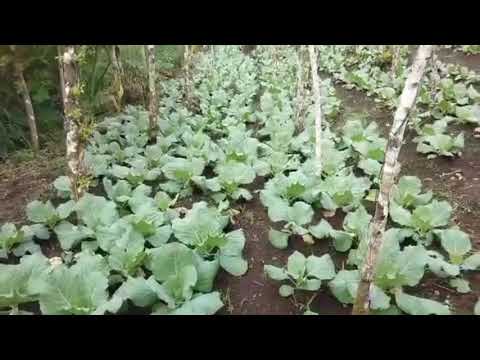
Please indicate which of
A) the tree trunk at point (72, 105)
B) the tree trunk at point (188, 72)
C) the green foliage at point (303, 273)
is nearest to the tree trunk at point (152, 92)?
the tree trunk at point (188, 72)

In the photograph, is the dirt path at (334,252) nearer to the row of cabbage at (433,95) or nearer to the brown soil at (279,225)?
the brown soil at (279,225)

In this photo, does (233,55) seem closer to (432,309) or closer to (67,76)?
(67,76)

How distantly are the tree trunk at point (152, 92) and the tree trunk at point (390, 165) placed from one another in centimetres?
558

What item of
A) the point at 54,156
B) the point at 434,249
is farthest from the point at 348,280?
the point at 54,156

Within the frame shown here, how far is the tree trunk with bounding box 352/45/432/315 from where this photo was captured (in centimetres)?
261

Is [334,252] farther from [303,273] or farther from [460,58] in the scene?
[460,58]

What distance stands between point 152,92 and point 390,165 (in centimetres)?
571

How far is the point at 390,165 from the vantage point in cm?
276

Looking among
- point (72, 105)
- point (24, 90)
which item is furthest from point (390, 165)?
point (24, 90)

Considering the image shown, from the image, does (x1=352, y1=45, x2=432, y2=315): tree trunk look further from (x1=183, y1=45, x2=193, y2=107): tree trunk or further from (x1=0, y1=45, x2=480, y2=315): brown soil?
(x1=183, y1=45, x2=193, y2=107): tree trunk

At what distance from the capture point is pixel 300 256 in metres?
3.97

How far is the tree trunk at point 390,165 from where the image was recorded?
103 inches

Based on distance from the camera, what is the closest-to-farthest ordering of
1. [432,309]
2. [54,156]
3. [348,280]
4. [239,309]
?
[432,309], [348,280], [239,309], [54,156]

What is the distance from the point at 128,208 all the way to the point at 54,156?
9.66 ft
